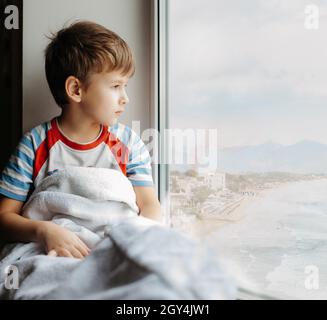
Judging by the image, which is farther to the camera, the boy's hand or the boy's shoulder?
the boy's shoulder

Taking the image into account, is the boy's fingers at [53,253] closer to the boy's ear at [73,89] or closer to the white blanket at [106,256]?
the white blanket at [106,256]

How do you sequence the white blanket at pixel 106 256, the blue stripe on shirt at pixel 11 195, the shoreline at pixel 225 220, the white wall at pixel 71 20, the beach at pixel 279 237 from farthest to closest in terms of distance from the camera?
the white wall at pixel 71 20
the blue stripe on shirt at pixel 11 195
the shoreline at pixel 225 220
the beach at pixel 279 237
the white blanket at pixel 106 256

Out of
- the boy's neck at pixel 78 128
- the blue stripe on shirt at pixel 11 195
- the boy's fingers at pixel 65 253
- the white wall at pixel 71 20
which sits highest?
the white wall at pixel 71 20

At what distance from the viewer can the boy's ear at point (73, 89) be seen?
1166 mm

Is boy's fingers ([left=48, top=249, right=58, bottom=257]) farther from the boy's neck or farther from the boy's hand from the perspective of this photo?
the boy's neck

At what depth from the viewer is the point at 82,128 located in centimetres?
120

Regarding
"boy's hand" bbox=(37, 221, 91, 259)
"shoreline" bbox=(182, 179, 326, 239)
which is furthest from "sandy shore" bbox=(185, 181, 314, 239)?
"boy's hand" bbox=(37, 221, 91, 259)

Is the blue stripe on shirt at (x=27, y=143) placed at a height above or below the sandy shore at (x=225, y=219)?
above

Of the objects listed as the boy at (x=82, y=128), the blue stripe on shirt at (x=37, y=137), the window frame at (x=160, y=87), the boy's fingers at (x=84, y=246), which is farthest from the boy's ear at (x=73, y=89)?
the boy's fingers at (x=84, y=246)

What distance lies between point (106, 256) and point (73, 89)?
50 cm

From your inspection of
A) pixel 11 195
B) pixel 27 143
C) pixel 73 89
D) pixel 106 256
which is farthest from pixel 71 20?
pixel 106 256

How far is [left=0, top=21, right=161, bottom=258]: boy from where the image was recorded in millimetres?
1145

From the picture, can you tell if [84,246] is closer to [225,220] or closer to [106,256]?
[106,256]
